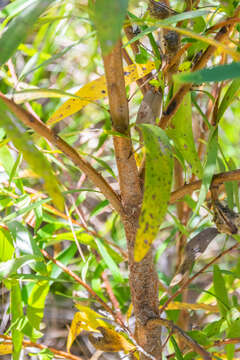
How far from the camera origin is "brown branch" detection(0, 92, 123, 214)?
0.24 metres

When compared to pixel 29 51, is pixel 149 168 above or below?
below

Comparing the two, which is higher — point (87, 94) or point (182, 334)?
point (87, 94)

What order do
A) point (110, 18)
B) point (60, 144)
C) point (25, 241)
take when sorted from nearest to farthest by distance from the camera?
1. point (110, 18)
2. point (60, 144)
3. point (25, 241)

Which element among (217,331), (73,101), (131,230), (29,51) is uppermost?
(29,51)

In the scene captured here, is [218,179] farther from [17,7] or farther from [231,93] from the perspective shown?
[17,7]

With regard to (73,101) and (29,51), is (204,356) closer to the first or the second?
(73,101)

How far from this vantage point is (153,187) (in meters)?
0.26

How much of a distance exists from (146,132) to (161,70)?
0.22 feet

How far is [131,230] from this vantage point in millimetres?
340

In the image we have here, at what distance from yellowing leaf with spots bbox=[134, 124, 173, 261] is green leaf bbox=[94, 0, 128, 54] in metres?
0.10

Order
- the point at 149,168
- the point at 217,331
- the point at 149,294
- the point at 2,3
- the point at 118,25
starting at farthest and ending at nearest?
the point at 2,3
the point at 217,331
the point at 149,294
the point at 149,168
the point at 118,25

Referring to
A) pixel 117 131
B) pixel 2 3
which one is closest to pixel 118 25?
pixel 117 131

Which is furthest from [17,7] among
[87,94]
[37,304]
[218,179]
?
[37,304]

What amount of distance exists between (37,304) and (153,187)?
0.26 metres
